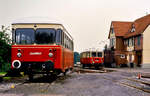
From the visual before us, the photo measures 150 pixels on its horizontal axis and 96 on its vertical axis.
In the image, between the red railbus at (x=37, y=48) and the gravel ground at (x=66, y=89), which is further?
the red railbus at (x=37, y=48)

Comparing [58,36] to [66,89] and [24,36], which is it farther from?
[66,89]

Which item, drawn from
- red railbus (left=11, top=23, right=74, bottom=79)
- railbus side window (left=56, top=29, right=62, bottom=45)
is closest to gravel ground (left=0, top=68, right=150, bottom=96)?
red railbus (left=11, top=23, right=74, bottom=79)

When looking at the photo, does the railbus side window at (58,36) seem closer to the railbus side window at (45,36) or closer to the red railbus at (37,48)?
the red railbus at (37,48)

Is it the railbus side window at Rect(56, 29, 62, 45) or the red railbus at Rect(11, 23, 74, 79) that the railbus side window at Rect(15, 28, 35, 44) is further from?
the railbus side window at Rect(56, 29, 62, 45)

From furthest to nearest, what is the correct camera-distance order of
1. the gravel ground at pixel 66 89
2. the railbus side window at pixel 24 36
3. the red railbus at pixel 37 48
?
1. the railbus side window at pixel 24 36
2. the red railbus at pixel 37 48
3. the gravel ground at pixel 66 89

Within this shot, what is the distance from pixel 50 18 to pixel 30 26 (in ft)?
3.76

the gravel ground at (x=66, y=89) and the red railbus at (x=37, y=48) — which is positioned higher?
the red railbus at (x=37, y=48)

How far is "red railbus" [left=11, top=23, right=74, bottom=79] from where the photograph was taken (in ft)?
39.4

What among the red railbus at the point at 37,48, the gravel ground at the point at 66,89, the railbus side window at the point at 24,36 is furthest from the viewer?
the railbus side window at the point at 24,36

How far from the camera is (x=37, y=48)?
39.8ft

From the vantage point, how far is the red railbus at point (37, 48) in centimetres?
1202

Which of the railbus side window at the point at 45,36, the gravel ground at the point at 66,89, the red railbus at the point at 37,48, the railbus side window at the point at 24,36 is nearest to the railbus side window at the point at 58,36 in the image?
the red railbus at the point at 37,48

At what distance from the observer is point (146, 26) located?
3734cm

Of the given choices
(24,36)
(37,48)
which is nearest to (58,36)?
(37,48)
